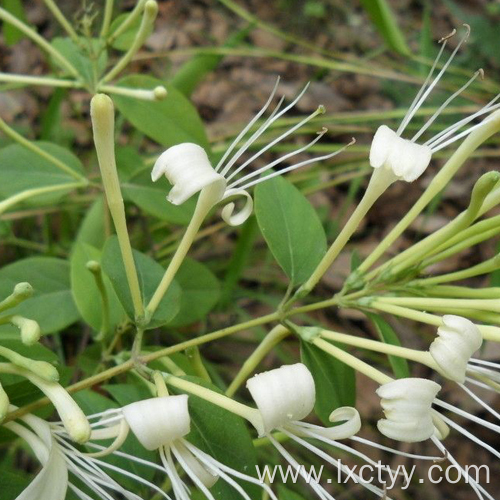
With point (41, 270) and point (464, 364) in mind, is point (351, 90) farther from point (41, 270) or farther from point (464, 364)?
point (464, 364)

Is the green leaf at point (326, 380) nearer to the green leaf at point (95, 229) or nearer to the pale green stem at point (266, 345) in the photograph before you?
the pale green stem at point (266, 345)

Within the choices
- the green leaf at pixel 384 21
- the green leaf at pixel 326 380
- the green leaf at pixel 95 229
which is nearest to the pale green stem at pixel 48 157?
the green leaf at pixel 95 229

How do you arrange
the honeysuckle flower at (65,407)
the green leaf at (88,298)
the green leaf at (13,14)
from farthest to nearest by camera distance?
1. the green leaf at (13,14)
2. the green leaf at (88,298)
3. the honeysuckle flower at (65,407)

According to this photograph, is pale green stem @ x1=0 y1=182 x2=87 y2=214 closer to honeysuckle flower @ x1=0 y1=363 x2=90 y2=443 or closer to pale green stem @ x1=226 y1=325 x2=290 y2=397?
honeysuckle flower @ x1=0 y1=363 x2=90 y2=443

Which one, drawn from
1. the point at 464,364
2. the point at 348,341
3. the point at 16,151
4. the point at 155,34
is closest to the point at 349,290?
the point at 348,341

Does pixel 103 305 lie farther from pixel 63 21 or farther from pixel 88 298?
pixel 63 21

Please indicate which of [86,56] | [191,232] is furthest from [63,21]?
[191,232]

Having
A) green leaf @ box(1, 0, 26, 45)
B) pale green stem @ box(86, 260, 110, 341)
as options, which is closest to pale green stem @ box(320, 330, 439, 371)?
pale green stem @ box(86, 260, 110, 341)
